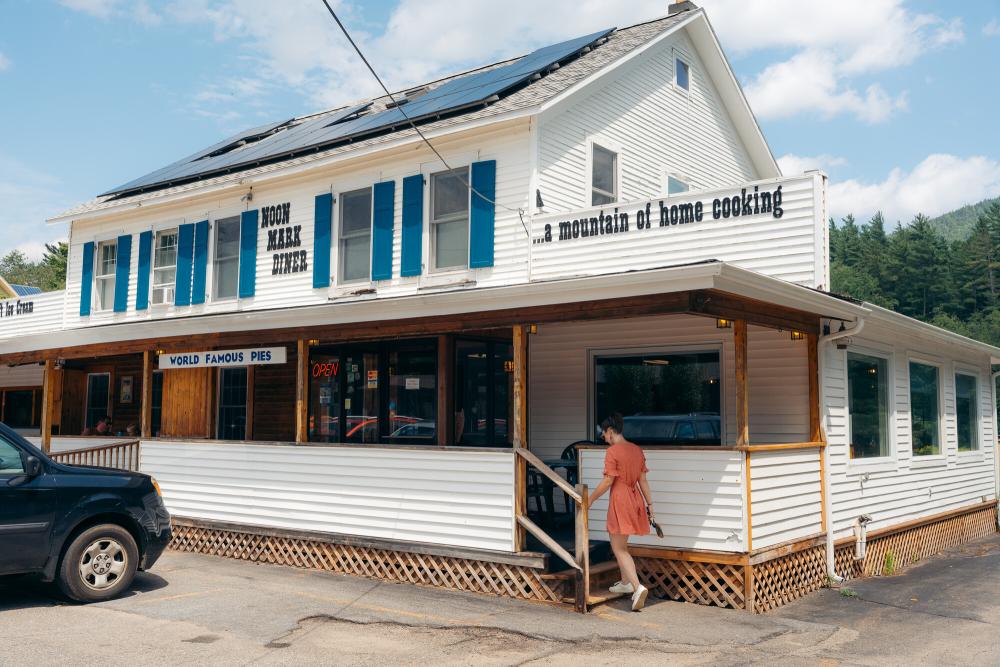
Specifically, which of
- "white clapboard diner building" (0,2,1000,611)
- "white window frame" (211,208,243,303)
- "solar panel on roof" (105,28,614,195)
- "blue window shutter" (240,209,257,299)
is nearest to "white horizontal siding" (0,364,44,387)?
"white clapboard diner building" (0,2,1000,611)

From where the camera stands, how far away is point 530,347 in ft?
46.2

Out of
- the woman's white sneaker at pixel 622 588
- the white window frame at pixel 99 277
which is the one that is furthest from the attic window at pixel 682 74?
the white window frame at pixel 99 277

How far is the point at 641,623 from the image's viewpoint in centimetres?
862

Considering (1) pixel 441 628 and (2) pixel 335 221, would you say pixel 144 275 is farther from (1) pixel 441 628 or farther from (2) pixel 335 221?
(1) pixel 441 628

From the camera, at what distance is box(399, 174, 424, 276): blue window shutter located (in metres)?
14.0

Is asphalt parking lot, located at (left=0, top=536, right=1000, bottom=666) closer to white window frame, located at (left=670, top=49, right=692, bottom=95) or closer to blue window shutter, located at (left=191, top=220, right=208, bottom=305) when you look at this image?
blue window shutter, located at (left=191, top=220, right=208, bottom=305)

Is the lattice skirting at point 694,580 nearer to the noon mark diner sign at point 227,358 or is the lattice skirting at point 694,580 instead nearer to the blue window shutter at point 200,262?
the noon mark diner sign at point 227,358

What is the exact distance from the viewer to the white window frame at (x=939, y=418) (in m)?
13.6

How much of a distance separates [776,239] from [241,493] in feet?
25.2

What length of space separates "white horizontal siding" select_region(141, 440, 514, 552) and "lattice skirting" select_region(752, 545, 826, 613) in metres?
2.57

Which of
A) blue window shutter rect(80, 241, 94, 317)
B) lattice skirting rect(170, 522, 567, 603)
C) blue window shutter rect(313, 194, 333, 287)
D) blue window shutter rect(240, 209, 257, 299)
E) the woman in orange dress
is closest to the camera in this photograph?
the woman in orange dress

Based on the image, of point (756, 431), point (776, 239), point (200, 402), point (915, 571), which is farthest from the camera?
point (200, 402)

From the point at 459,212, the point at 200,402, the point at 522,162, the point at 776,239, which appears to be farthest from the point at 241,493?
the point at 776,239

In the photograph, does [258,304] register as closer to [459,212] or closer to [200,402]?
[200,402]
